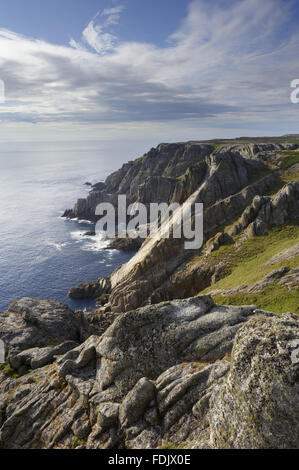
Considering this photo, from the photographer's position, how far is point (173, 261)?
68750 millimetres

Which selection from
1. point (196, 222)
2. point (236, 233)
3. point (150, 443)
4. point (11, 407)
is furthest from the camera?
point (196, 222)

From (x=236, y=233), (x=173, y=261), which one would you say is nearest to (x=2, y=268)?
(x=173, y=261)

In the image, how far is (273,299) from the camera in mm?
32812

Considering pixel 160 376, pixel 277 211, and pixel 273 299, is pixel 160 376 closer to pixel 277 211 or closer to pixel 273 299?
pixel 273 299

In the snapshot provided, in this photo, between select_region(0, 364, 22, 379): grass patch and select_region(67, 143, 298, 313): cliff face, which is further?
select_region(67, 143, 298, 313): cliff face

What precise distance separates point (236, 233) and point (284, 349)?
58.4m

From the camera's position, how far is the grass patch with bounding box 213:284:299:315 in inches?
1177

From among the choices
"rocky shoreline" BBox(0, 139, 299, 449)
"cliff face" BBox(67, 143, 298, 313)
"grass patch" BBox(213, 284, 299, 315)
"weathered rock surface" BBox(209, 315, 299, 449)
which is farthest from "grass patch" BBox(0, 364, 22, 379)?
"cliff face" BBox(67, 143, 298, 313)

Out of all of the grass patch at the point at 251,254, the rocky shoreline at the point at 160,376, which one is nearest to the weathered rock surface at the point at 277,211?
the grass patch at the point at 251,254

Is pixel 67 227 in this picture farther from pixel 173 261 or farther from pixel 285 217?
pixel 285 217

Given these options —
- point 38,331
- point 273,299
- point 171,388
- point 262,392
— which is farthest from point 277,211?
point 262,392

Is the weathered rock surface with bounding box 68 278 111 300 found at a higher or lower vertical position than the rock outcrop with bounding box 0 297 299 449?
lower

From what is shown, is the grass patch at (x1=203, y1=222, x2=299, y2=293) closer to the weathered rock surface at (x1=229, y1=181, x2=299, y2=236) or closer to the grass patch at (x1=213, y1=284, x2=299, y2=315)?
the weathered rock surface at (x1=229, y1=181, x2=299, y2=236)

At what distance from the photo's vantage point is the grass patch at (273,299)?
98.1ft
